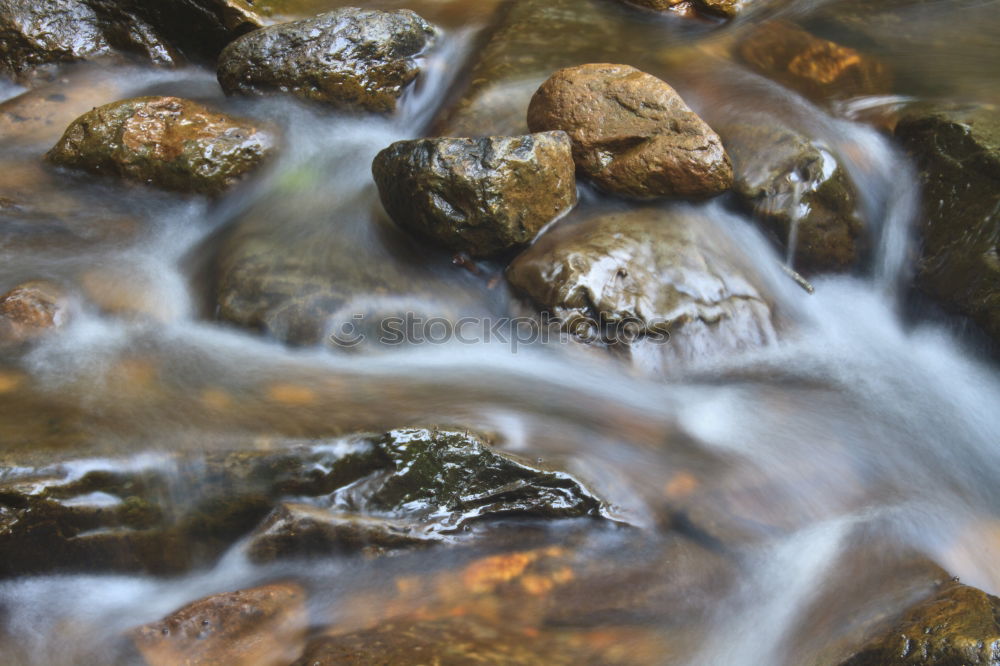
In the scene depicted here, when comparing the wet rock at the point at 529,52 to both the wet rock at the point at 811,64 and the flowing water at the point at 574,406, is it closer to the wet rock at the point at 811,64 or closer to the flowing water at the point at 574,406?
the flowing water at the point at 574,406

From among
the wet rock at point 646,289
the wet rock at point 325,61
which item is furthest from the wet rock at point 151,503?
the wet rock at point 325,61

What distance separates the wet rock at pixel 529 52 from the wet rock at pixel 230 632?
330cm

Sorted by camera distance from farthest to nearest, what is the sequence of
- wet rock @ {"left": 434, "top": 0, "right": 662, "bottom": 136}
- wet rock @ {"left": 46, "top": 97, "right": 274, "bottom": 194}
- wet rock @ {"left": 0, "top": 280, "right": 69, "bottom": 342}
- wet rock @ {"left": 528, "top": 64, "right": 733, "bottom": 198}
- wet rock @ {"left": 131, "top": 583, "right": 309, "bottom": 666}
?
wet rock @ {"left": 434, "top": 0, "right": 662, "bottom": 136}
wet rock @ {"left": 46, "top": 97, "right": 274, "bottom": 194}
wet rock @ {"left": 528, "top": 64, "right": 733, "bottom": 198}
wet rock @ {"left": 0, "top": 280, "right": 69, "bottom": 342}
wet rock @ {"left": 131, "top": 583, "right": 309, "bottom": 666}

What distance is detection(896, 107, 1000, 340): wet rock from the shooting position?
3949 mm

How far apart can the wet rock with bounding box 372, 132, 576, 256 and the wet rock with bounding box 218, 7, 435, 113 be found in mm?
1337

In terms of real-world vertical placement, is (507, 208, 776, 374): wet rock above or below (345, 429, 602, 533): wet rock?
above

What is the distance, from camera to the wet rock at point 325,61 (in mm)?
5289

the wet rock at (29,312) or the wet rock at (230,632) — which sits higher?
the wet rock at (29,312)

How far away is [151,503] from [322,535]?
702mm

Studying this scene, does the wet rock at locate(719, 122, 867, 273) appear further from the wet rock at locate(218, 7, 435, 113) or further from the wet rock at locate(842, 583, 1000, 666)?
the wet rock at locate(218, 7, 435, 113)

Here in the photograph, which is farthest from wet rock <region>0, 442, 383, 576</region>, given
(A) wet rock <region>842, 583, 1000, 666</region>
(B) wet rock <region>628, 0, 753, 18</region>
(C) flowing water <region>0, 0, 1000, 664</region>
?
(B) wet rock <region>628, 0, 753, 18</region>

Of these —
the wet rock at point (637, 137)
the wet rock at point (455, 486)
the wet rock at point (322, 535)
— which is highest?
the wet rock at point (637, 137)

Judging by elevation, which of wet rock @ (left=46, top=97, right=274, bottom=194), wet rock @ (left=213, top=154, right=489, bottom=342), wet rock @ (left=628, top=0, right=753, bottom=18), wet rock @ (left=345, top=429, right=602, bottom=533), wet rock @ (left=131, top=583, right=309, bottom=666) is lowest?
wet rock @ (left=131, top=583, right=309, bottom=666)

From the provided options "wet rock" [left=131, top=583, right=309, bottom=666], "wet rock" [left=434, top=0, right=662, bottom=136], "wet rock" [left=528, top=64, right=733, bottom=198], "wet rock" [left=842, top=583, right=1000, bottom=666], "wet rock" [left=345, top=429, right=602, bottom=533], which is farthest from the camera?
"wet rock" [left=434, top=0, right=662, bottom=136]
